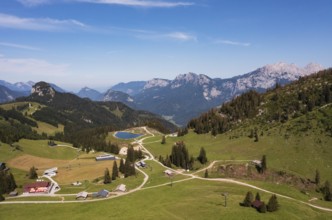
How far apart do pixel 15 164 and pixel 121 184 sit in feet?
305

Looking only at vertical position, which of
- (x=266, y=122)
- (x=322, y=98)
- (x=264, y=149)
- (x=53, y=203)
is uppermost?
(x=322, y=98)

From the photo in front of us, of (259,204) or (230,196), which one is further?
(230,196)

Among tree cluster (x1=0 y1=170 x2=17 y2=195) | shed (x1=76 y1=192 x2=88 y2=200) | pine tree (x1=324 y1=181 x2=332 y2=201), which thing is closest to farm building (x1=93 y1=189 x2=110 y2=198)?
shed (x1=76 y1=192 x2=88 y2=200)

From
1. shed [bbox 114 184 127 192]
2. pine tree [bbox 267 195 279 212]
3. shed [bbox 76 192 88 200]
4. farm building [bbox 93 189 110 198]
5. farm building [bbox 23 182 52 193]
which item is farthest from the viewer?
farm building [bbox 23 182 52 193]

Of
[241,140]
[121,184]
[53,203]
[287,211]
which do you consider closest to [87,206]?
[53,203]

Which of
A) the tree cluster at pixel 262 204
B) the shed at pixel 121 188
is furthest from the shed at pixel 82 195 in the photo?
the tree cluster at pixel 262 204

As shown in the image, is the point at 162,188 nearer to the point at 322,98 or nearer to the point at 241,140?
the point at 241,140

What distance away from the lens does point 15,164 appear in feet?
613

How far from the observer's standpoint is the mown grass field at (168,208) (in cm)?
9181

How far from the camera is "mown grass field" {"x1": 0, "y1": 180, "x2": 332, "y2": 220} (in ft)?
301

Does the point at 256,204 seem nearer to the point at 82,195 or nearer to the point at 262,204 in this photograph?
the point at 262,204

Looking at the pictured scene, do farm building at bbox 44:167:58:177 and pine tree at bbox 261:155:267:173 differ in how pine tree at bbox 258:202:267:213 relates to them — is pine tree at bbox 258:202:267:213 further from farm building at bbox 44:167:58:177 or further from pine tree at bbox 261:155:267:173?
farm building at bbox 44:167:58:177

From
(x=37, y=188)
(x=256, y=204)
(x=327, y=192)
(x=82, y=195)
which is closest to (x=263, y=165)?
(x=327, y=192)

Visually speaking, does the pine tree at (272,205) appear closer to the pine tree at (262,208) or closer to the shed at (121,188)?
the pine tree at (262,208)
